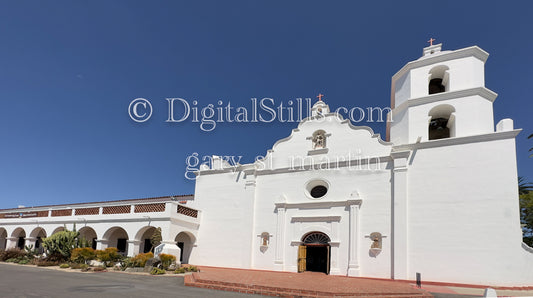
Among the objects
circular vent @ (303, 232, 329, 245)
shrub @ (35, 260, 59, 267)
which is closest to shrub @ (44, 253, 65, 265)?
shrub @ (35, 260, 59, 267)

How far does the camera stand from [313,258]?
1908cm

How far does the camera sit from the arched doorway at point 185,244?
22.0 metres

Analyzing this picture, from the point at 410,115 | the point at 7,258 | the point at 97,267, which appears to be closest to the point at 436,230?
the point at 410,115

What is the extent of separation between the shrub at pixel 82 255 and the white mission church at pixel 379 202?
229 centimetres

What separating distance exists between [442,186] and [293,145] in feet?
26.7

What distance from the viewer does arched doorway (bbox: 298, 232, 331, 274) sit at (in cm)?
1853

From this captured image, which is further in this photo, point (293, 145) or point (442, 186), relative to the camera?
point (293, 145)

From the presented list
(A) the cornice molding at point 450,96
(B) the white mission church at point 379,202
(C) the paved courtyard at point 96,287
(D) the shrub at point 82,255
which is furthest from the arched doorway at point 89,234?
(A) the cornice molding at point 450,96

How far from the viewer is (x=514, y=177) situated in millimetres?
14891

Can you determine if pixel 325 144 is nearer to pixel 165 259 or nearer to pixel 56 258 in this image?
pixel 165 259

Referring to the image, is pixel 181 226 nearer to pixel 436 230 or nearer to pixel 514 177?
pixel 436 230

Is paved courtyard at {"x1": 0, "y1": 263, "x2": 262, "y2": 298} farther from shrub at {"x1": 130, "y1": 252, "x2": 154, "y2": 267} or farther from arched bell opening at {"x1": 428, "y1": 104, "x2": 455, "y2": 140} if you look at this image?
arched bell opening at {"x1": 428, "y1": 104, "x2": 455, "y2": 140}

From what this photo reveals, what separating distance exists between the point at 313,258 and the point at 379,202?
4.75 m

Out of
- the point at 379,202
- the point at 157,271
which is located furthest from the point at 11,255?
the point at 379,202
